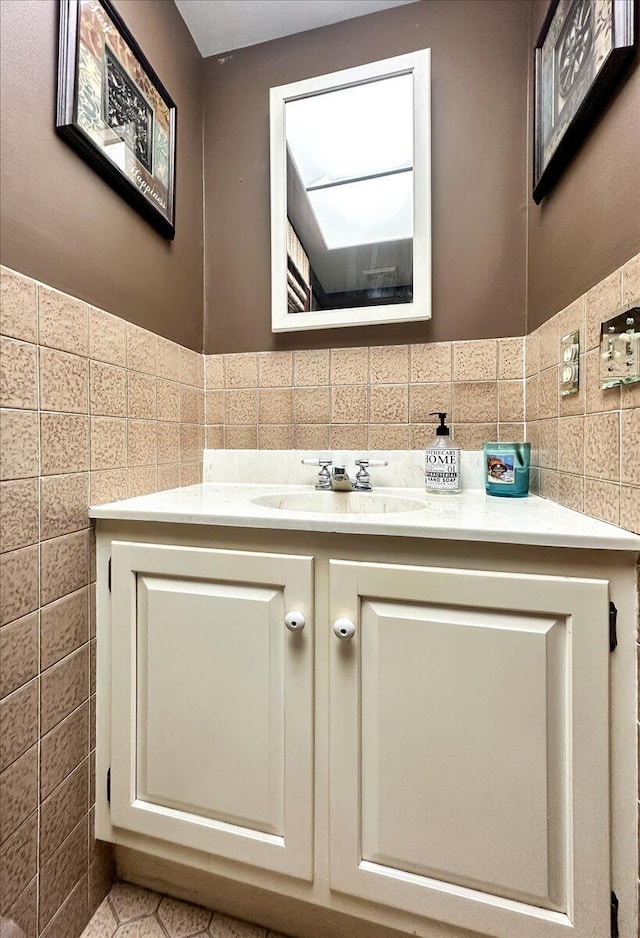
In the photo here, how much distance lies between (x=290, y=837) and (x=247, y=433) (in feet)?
3.27

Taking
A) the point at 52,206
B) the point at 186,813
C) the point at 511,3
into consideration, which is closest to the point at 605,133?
the point at 511,3

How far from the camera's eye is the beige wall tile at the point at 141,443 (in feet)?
3.19

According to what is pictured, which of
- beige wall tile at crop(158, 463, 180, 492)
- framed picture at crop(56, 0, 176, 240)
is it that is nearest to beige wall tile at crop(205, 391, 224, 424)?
beige wall tile at crop(158, 463, 180, 492)

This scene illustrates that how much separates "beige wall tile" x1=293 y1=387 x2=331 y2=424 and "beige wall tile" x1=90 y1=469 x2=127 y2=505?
54 centimetres

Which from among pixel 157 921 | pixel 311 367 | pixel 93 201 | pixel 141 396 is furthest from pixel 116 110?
pixel 157 921

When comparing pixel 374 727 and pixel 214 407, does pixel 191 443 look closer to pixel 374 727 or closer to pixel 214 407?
pixel 214 407

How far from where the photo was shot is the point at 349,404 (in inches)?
48.8

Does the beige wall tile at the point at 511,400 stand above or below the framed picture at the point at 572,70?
below

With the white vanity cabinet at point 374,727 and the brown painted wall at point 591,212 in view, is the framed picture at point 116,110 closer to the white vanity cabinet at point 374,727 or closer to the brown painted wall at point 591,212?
the white vanity cabinet at point 374,727

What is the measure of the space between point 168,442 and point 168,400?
12 centimetres

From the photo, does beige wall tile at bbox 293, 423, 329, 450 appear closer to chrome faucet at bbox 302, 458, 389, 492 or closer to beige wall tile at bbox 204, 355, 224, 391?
chrome faucet at bbox 302, 458, 389, 492

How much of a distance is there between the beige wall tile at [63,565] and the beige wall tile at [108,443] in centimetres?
16

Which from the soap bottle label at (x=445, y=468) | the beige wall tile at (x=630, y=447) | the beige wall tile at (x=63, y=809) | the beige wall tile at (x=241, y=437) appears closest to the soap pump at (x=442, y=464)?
the soap bottle label at (x=445, y=468)

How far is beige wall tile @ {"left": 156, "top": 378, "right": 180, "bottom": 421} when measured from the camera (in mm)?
1099
